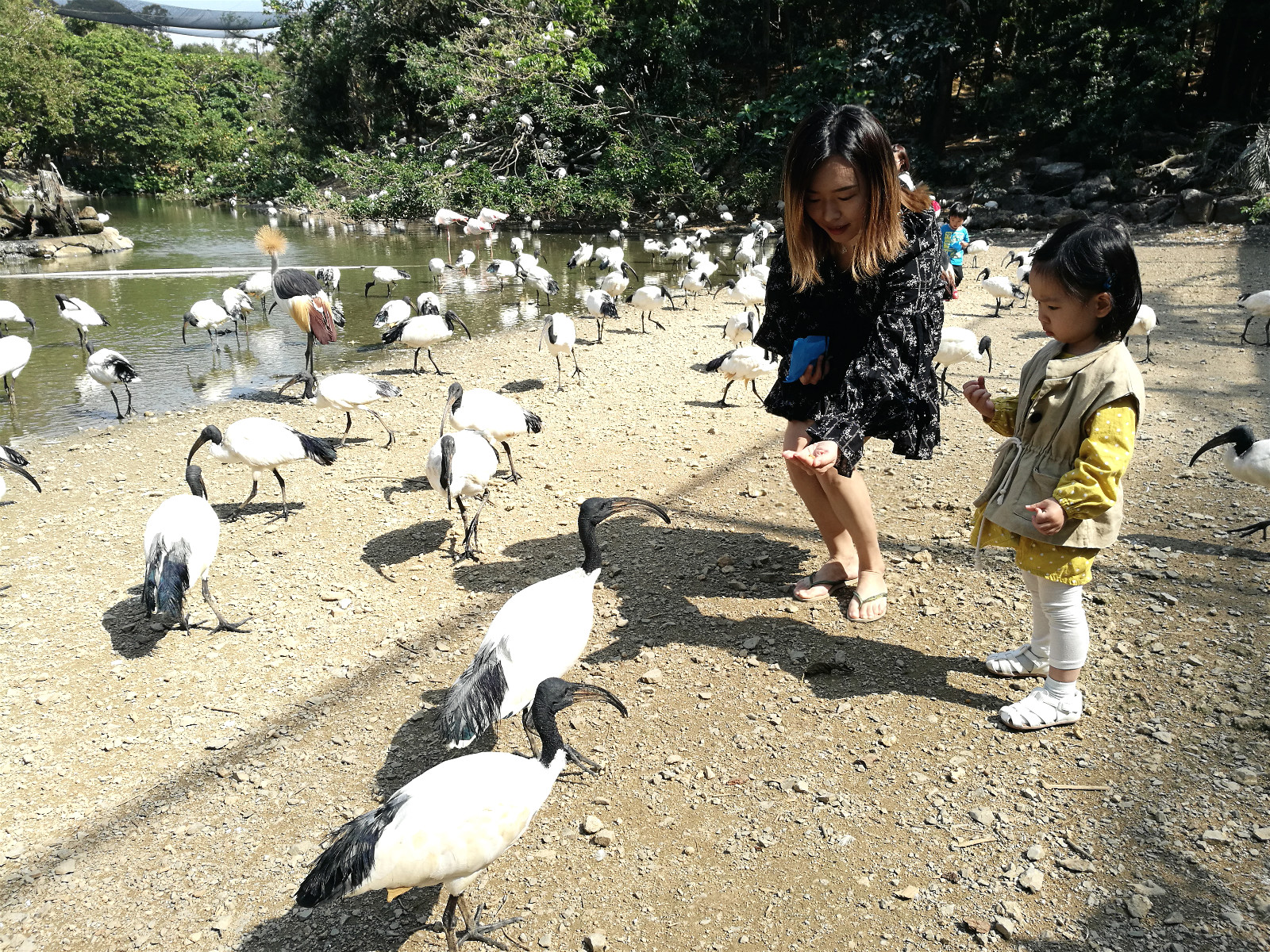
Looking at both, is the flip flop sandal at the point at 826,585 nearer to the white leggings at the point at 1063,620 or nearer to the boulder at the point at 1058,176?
the white leggings at the point at 1063,620

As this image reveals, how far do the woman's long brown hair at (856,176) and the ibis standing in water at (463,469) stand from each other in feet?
7.28

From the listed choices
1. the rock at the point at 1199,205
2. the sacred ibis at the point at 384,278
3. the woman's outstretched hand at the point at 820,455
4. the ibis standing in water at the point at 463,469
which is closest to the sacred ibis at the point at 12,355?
the ibis standing in water at the point at 463,469

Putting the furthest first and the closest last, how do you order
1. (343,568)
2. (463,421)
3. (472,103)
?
(472,103), (463,421), (343,568)

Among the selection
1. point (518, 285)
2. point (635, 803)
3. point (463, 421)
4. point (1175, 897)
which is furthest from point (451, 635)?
point (518, 285)

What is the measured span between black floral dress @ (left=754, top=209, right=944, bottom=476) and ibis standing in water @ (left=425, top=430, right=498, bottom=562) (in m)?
2.02

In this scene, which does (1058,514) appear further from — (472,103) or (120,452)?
(472,103)

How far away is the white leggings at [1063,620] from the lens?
270 cm

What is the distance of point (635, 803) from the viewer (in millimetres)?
2793

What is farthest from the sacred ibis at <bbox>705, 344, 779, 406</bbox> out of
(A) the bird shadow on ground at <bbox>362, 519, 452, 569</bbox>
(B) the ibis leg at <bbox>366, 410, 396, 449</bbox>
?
(A) the bird shadow on ground at <bbox>362, 519, 452, 569</bbox>

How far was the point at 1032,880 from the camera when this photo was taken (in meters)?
2.36

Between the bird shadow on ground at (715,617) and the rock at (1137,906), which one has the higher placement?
the bird shadow on ground at (715,617)

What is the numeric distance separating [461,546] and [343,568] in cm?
64

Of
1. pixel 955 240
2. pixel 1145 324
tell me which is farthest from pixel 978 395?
pixel 955 240

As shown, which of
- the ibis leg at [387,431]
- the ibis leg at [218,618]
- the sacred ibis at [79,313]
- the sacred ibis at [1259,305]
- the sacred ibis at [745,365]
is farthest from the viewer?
the sacred ibis at [79,313]
